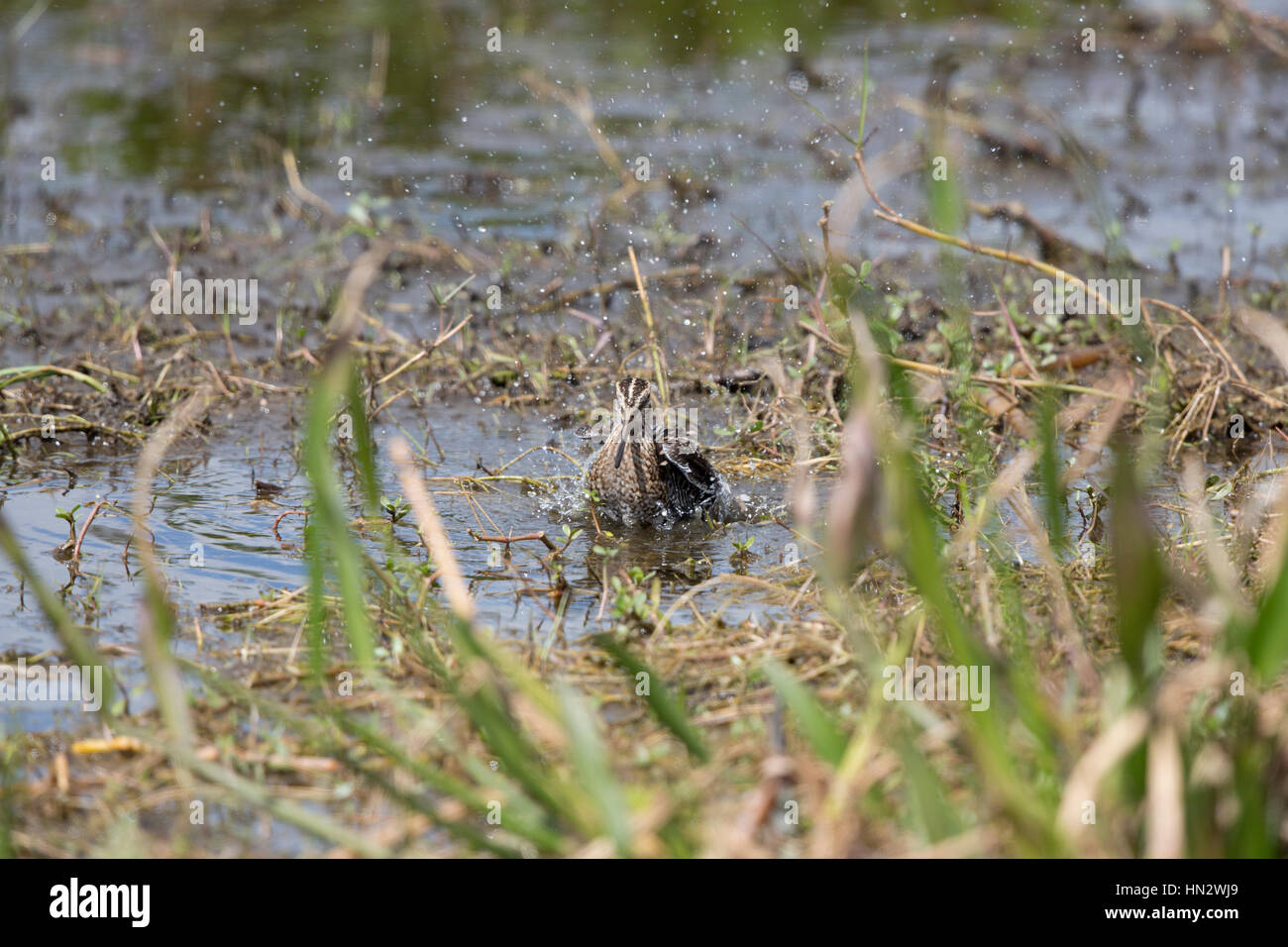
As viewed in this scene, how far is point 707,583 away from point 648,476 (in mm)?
1474

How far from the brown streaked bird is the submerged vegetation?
191 millimetres

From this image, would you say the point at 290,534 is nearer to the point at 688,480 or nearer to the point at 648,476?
the point at 648,476

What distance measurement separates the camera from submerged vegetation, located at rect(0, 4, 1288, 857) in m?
2.71

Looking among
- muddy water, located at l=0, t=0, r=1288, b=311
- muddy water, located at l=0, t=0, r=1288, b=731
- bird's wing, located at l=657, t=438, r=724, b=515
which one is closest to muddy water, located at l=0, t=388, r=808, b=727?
muddy water, located at l=0, t=0, r=1288, b=731

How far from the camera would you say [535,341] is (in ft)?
25.9

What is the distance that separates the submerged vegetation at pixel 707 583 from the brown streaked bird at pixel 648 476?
0.19 m

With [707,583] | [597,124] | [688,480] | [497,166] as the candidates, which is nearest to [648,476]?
[688,480]

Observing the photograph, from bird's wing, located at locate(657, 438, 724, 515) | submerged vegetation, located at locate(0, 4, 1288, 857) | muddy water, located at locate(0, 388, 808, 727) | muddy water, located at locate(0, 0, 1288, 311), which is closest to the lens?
submerged vegetation, located at locate(0, 4, 1288, 857)

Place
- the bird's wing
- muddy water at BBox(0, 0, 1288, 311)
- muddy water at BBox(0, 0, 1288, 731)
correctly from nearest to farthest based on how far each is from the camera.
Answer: muddy water at BBox(0, 0, 1288, 731), the bird's wing, muddy water at BBox(0, 0, 1288, 311)

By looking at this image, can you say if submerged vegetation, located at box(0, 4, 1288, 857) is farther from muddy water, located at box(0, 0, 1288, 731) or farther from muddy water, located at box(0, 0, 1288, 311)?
muddy water, located at box(0, 0, 1288, 311)

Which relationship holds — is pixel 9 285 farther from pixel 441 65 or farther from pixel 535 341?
pixel 441 65

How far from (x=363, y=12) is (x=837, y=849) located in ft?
50.9

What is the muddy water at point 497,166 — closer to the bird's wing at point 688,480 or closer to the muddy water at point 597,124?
the muddy water at point 597,124

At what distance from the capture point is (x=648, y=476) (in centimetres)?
623
